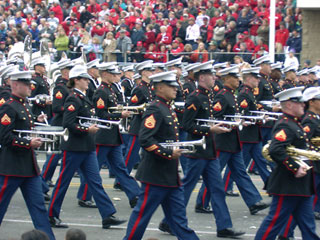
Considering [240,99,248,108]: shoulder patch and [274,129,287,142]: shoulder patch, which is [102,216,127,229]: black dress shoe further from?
[274,129,287,142]: shoulder patch

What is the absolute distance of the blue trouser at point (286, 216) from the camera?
8367 mm

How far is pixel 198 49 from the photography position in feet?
74.5

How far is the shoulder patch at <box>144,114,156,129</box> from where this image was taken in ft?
28.1

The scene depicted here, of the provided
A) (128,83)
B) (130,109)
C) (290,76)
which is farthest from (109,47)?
(130,109)

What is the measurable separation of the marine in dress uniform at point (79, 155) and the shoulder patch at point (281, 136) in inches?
109

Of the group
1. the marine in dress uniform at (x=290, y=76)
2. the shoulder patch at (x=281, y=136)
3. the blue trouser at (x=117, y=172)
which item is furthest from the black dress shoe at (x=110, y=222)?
the marine in dress uniform at (x=290, y=76)

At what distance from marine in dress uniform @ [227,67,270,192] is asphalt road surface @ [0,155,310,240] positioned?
0.66m

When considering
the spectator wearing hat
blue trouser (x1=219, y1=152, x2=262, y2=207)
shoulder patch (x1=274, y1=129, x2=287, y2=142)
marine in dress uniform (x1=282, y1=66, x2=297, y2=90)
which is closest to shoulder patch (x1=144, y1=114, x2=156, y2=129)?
shoulder patch (x1=274, y1=129, x2=287, y2=142)

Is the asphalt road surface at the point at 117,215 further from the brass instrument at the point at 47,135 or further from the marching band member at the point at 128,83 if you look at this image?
the marching band member at the point at 128,83

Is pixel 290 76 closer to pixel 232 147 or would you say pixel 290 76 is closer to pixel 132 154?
pixel 132 154

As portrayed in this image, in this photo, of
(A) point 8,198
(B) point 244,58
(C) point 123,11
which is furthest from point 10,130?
(C) point 123,11

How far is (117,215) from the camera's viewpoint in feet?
36.6

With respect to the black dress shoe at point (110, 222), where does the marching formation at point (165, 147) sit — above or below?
above

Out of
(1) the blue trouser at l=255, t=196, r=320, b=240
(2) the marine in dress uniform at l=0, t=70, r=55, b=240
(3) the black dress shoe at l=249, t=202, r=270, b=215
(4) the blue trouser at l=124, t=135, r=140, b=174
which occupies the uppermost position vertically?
(2) the marine in dress uniform at l=0, t=70, r=55, b=240
